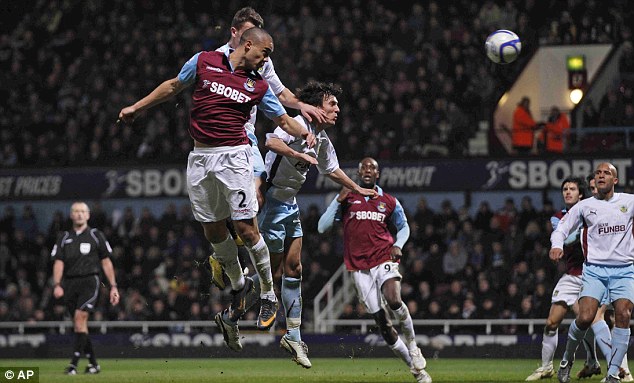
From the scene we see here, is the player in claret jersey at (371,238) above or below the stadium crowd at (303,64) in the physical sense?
below

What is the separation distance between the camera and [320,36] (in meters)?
26.2

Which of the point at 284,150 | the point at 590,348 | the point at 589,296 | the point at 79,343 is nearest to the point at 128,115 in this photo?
the point at 284,150

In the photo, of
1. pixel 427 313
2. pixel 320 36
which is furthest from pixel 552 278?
pixel 320 36

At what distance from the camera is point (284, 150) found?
423 inches

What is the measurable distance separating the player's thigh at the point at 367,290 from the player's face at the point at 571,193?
2565 mm

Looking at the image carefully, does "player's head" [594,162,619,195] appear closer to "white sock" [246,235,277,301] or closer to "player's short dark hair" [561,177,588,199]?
"player's short dark hair" [561,177,588,199]

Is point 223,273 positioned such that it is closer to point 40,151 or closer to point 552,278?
point 552,278

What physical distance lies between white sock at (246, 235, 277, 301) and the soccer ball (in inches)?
191

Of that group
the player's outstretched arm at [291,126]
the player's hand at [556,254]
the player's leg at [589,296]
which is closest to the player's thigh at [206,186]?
the player's outstretched arm at [291,126]

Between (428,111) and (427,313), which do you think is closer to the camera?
(427,313)

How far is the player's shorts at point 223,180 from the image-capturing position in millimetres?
10102

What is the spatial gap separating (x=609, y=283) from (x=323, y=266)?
10529mm

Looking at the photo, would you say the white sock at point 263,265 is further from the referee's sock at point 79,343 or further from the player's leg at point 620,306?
the referee's sock at point 79,343

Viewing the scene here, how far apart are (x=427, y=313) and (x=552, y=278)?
91.0 inches
